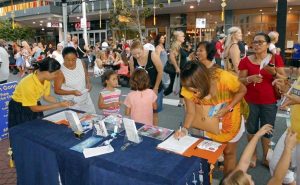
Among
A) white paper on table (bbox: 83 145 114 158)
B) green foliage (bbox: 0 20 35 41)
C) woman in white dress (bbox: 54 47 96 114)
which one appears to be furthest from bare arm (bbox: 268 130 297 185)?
green foliage (bbox: 0 20 35 41)

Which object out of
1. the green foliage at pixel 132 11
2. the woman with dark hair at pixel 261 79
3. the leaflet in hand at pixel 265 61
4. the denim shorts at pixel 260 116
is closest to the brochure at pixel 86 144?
the woman with dark hair at pixel 261 79

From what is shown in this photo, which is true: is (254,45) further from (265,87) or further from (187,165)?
(187,165)

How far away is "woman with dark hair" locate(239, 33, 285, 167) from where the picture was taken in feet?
12.2

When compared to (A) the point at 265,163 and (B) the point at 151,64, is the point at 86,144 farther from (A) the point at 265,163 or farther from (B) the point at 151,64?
(A) the point at 265,163

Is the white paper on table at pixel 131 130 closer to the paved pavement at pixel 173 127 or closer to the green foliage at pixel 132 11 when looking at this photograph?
the paved pavement at pixel 173 127

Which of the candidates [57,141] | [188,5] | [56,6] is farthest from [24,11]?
[57,141]

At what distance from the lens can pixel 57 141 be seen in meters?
3.12

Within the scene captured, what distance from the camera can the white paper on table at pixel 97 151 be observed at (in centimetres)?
275

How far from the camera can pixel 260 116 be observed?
4.02 meters

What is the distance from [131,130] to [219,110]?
98 centimetres

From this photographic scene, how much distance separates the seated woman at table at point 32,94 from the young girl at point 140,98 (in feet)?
2.66

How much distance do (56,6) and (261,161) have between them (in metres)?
28.5

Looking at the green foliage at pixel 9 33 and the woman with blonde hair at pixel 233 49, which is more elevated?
the green foliage at pixel 9 33

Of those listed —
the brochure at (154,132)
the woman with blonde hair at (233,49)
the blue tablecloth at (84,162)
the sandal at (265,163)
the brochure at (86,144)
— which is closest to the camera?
the blue tablecloth at (84,162)
